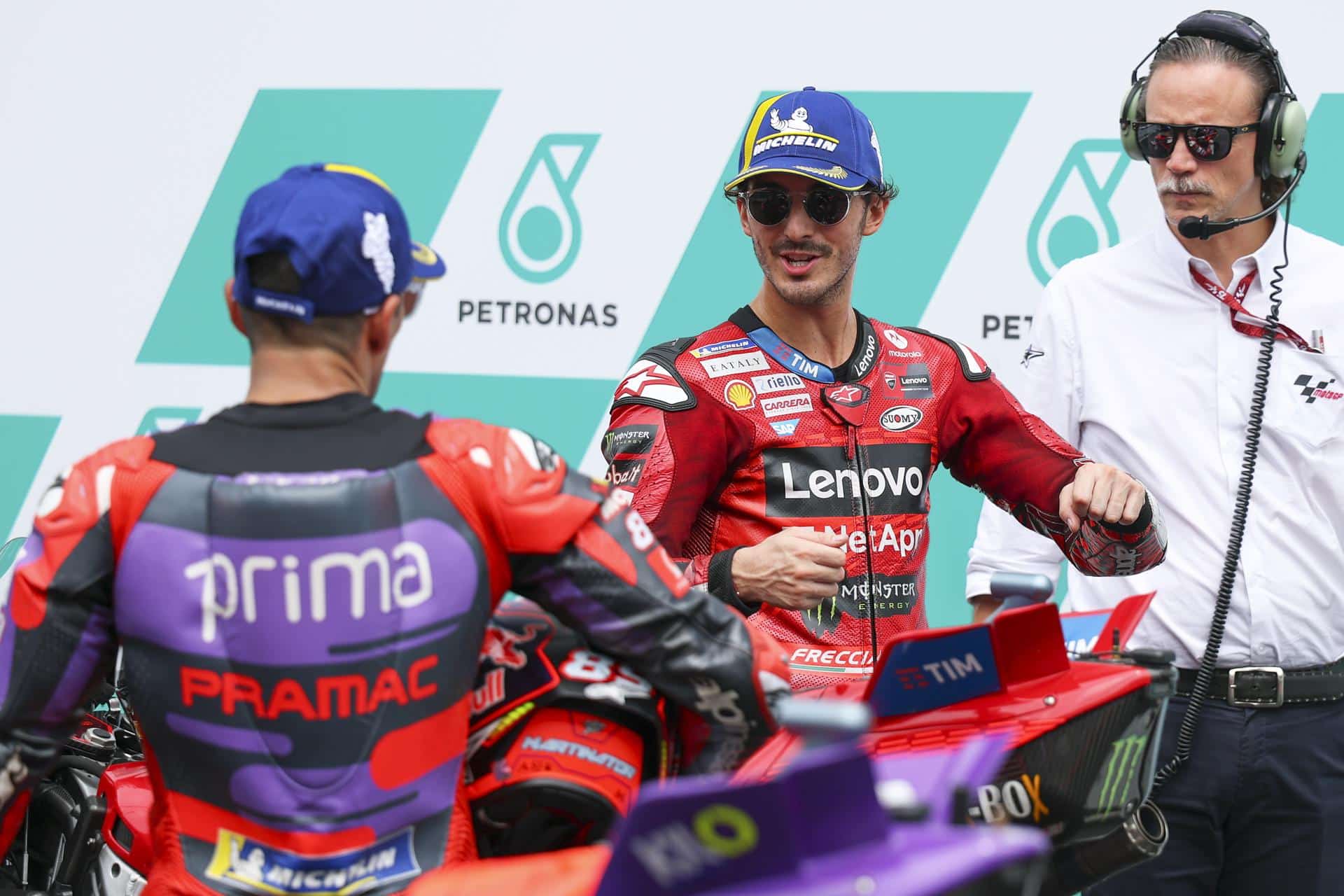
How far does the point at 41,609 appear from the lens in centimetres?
152

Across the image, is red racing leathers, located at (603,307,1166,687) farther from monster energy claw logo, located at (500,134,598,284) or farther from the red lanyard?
monster energy claw logo, located at (500,134,598,284)

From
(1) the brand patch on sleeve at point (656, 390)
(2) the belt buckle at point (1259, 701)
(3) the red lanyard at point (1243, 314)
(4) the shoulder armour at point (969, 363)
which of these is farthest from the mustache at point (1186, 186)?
(1) the brand patch on sleeve at point (656, 390)

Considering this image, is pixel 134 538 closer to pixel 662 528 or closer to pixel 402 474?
pixel 402 474

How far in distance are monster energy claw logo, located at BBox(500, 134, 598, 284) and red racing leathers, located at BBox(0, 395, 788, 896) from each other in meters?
2.44

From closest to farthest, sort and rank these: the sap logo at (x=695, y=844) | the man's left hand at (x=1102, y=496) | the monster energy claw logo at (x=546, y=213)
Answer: the sap logo at (x=695, y=844)
the man's left hand at (x=1102, y=496)
the monster energy claw logo at (x=546, y=213)

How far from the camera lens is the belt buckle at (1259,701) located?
8.29 feet

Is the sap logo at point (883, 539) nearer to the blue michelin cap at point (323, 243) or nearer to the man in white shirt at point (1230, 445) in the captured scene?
the man in white shirt at point (1230, 445)

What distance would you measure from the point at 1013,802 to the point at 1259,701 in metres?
1.04

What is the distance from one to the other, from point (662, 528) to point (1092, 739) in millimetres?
782

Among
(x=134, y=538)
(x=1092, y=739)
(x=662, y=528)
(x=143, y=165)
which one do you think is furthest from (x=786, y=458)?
(x=143, y=165)

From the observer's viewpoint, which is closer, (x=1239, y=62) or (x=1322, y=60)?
(x=1239, y=62)

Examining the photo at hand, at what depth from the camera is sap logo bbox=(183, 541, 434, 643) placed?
1.49m

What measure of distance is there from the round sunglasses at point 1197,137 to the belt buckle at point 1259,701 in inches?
33.1

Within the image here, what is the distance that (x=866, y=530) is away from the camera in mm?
2422
